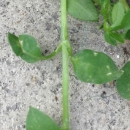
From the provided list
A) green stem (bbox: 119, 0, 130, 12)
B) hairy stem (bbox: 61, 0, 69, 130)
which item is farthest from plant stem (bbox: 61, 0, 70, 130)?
green stem (bbox: 119, 0, 130, 12)

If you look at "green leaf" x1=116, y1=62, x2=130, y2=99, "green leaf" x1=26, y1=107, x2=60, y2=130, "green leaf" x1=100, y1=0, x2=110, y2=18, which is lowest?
"green leaf" x1=26, y1=107, x2=60, y2=130

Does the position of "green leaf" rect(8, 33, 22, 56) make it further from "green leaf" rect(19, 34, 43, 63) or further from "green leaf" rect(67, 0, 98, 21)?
"green leaf" rect(67, 0, 98, 21)

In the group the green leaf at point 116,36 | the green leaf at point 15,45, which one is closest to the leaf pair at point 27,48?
the green leaf at point 15,45

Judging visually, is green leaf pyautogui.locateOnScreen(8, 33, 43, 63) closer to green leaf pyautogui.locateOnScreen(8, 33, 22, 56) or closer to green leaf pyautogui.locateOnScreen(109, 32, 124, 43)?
green leaf pyautogui.locateOnScreen(8, 33, 22, 56)

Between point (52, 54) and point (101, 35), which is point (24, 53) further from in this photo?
point (101, 35)

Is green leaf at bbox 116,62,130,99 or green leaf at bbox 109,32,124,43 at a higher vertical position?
green leaf at bbox 109,32,124,43

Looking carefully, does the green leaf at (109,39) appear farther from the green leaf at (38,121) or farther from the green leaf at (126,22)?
the green leaf at (38,121)

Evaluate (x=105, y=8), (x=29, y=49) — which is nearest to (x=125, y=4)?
(x=105, y=8)

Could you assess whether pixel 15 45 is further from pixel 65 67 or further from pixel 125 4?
pixel 125 4
